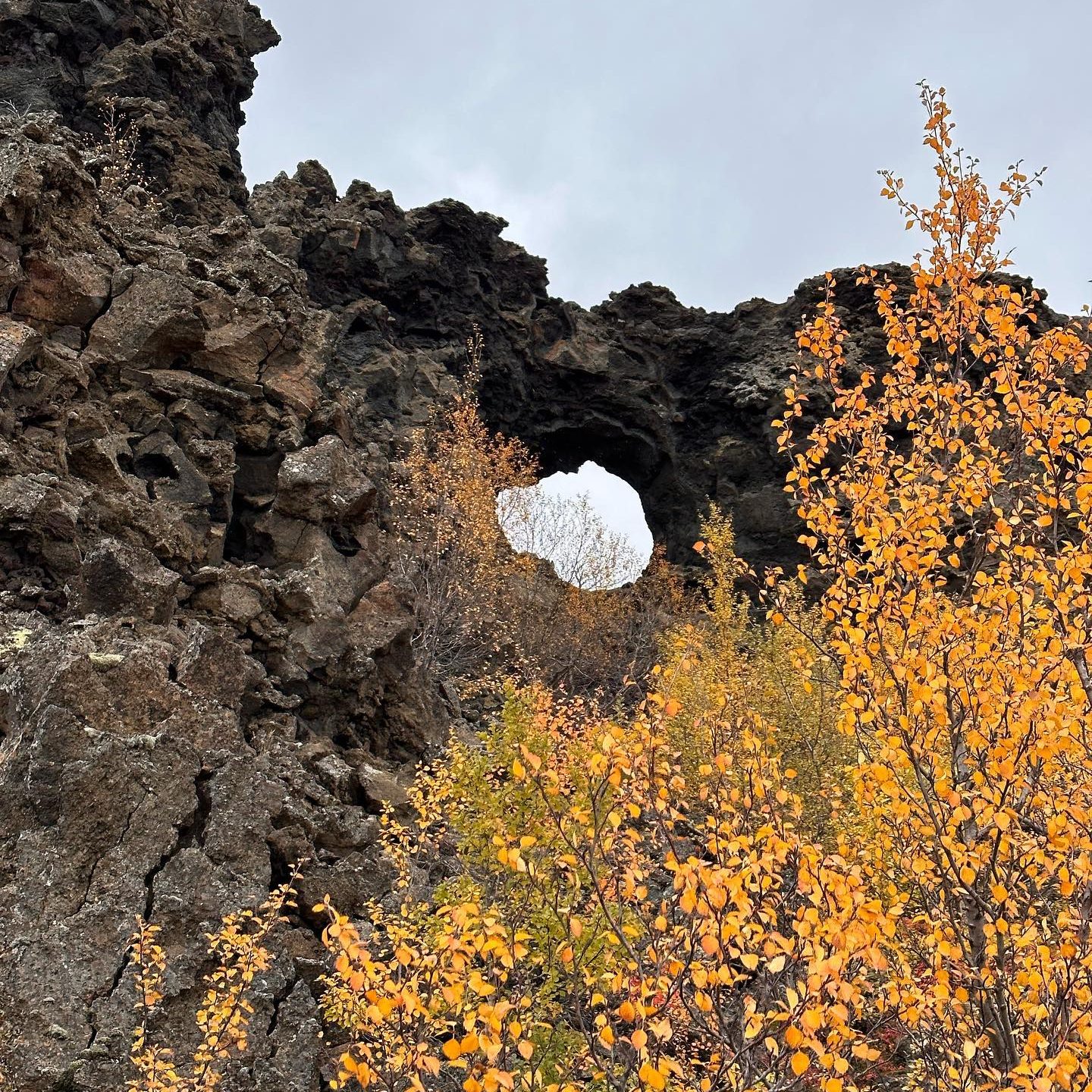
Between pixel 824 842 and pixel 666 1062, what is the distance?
36.0 feet

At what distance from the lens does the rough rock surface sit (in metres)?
8.48

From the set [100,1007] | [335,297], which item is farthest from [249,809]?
[335,297]

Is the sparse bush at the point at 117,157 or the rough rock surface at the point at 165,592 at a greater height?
the sparse bush at the point at 117,157

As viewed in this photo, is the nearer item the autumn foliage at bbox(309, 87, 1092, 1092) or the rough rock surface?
the autumn foliage at bbox(309, 87, 1092, 1092)

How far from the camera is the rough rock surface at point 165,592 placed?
8.48m

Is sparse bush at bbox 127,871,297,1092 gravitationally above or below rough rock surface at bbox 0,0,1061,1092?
below

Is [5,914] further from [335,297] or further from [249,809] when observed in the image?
[335,297]

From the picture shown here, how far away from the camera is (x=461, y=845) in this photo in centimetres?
863

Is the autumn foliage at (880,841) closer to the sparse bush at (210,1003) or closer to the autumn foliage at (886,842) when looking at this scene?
the autumn foliage at (886,842)

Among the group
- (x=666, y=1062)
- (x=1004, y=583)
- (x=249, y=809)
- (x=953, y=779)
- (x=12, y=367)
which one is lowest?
(x=249, y=809)

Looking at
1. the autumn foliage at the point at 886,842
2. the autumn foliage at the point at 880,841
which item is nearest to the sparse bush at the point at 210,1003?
the autumn foliage at the point at 880,841

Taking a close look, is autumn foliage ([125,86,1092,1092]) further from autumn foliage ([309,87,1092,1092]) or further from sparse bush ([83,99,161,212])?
sparse bush ([83,99,161,212])

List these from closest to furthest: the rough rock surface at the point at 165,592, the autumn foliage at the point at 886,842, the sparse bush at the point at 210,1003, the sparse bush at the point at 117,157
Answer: the autumn foliage at the point at 886,842 < the sparse bush at the point at 210,1003 < the rough rock surface at the point at 165,592 < the sparse bush at the point at 117,157

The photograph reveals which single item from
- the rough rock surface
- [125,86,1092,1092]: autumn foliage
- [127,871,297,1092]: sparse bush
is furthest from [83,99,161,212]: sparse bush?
[125,86,1092,1092]: autumn foliage
